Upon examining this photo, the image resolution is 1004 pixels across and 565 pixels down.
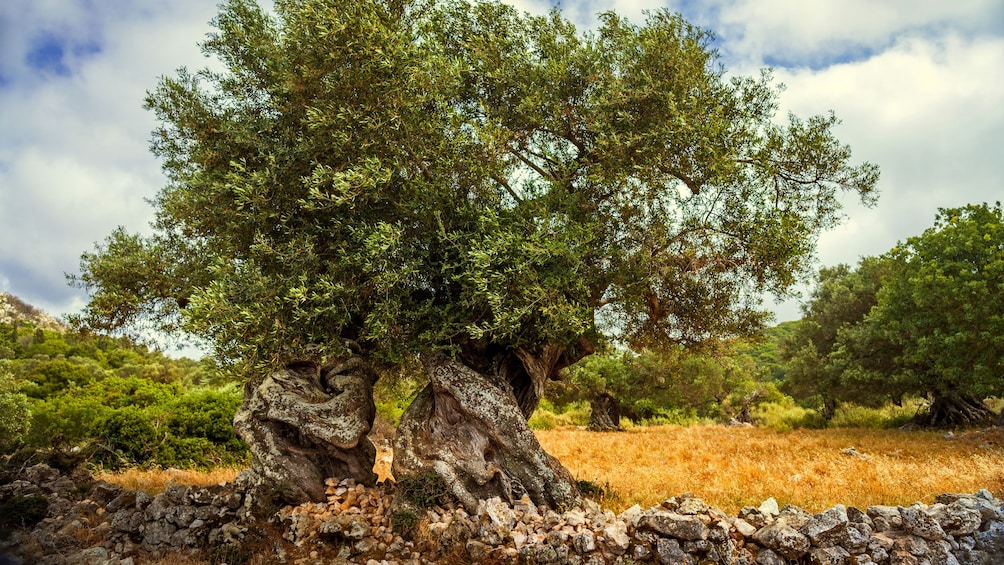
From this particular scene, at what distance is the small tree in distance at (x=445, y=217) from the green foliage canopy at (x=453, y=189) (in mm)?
61

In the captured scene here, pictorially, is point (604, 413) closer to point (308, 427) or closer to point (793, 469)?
point (793, 469)

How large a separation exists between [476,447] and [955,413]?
105 ft

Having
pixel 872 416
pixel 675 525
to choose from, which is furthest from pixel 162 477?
pixel 872 416

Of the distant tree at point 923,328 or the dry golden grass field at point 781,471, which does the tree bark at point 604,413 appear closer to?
the distant tree at point 923,328

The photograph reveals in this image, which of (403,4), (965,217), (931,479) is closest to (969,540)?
(931,479)

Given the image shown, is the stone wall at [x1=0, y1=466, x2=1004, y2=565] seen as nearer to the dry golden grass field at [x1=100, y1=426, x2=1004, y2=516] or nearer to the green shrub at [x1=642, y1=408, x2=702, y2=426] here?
the dry golden grass field at [x1=100, y1=426, x2=1004, y2=516]

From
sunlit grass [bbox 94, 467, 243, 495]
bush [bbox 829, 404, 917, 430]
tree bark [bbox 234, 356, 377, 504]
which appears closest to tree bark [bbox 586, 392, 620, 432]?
bush [bbox 829, 404, 917, 430]

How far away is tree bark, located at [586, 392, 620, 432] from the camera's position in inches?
1534

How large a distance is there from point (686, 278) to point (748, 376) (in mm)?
34652

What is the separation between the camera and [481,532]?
10.0 metres

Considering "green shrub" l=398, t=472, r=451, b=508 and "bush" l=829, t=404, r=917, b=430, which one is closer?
"green shrub" l=398, t=472, r=451, b=508

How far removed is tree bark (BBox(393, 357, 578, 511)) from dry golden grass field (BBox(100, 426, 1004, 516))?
6.02ft

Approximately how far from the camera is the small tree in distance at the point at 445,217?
1031 cm

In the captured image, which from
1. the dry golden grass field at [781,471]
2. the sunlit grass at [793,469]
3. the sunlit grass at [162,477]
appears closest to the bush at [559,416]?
the dry golden grass field at [781,471]
